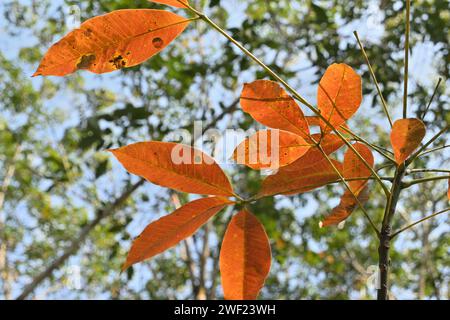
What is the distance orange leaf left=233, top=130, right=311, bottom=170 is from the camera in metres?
0.49

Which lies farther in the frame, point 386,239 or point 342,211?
point 342,211

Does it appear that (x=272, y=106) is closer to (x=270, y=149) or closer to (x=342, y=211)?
(x=270, y=149)

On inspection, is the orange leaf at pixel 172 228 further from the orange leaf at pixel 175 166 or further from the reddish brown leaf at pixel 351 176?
the reddish brown leaf at pixel 351 176

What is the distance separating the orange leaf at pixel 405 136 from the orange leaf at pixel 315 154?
0.09 meters

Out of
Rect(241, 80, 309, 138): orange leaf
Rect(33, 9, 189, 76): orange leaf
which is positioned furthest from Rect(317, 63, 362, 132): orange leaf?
Rect(33, 9, 189, 76): orange leaf

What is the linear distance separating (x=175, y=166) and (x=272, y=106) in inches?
4.0

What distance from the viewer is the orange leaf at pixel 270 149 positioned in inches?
19.4

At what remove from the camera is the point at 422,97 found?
218 centimetres

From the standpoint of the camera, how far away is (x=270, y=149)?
50 centimetres

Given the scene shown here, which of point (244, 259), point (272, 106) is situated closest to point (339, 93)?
point (272, 106)

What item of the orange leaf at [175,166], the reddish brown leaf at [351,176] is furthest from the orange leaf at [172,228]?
the reddish brown leaf at [351,176]

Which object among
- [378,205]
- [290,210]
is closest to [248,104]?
[290,210]
